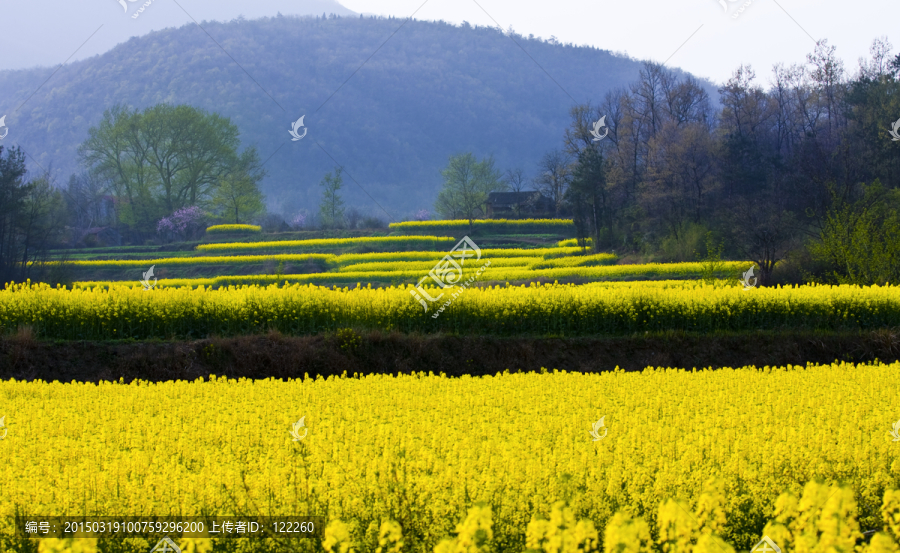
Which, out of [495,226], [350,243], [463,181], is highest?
[463,181]

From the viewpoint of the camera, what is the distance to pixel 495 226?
46875mm

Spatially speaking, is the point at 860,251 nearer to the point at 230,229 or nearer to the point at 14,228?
the point at 14,228

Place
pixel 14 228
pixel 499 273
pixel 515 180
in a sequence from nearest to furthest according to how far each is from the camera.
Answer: pixel 499 273, pixel 14 228, pixel 515 180

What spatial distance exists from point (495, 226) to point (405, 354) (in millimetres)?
35051

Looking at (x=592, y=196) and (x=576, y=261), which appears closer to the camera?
(x=576, y=261)

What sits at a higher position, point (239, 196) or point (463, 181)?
point (463, 181)

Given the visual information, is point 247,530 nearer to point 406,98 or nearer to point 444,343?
point 444,343

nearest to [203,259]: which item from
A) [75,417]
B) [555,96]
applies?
[75,417]

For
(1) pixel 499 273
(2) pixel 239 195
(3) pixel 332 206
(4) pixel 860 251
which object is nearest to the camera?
(4) pixel 860 251

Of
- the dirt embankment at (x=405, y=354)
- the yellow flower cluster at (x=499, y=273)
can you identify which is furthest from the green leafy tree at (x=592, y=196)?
the dirt embankment at (x=405, y=354)

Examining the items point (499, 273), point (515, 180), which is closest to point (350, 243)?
point (499, 273)

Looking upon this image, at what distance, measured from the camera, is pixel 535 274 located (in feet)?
81.7

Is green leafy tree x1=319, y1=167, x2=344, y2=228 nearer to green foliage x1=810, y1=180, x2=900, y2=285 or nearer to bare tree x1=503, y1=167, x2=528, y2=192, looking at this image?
bare tree x1=503, y1=167, x2=528, y2=192

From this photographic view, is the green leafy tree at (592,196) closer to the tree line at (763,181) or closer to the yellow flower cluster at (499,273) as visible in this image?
the tree line at (763,181)
